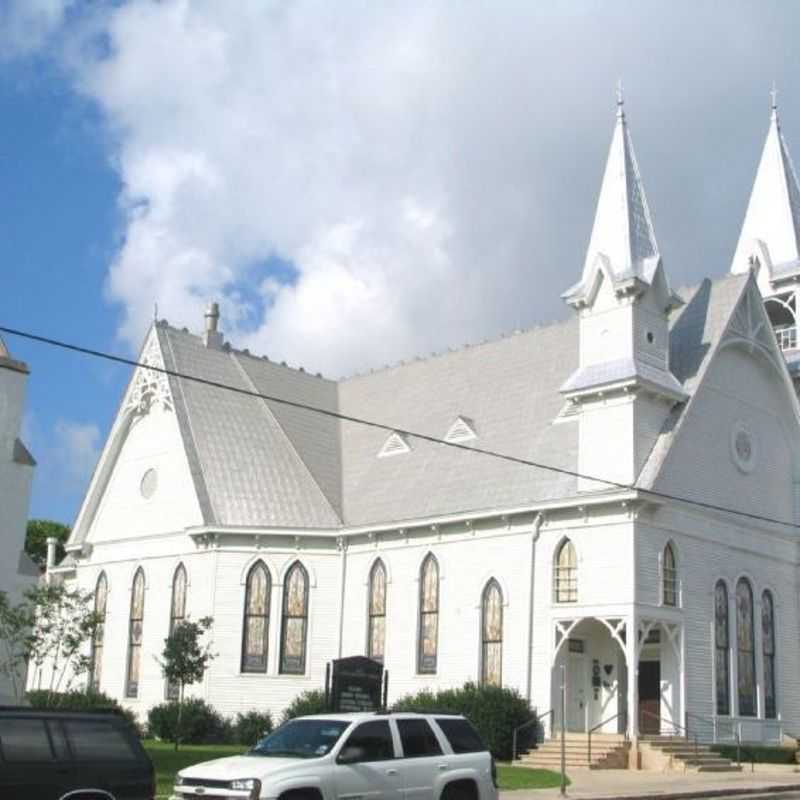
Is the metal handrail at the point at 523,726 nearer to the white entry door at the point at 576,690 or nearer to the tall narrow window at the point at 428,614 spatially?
the white entry door at the point at 576,690

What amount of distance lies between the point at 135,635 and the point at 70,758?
30701mm

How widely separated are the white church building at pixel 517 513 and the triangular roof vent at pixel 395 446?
0.16 metres

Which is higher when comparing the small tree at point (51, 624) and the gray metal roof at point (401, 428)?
the gray metal roof at point (401, 428)

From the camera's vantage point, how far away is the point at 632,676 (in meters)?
33.2

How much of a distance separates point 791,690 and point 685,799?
1655 cm

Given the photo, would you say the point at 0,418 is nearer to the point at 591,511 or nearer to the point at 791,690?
the point at 591,511

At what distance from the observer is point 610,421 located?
36.3 metres

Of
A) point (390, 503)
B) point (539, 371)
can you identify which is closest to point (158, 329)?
point (390, 503)

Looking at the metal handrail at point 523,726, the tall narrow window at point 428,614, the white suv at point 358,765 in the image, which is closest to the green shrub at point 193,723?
the tall narrow window at point 428,614

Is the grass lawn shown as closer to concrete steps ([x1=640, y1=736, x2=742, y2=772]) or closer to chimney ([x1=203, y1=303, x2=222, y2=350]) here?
concrete steps ([x1=640, y1=736, x2=742, y2=772])

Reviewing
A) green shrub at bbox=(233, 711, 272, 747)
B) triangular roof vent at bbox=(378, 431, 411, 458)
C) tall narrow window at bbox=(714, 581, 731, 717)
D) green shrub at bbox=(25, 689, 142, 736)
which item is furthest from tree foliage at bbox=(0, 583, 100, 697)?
tall narrow window at bbox=(714, 581, 731, 717)

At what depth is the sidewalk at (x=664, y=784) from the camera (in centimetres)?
2427

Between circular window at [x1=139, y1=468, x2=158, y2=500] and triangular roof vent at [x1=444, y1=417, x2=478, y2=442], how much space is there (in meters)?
10.7

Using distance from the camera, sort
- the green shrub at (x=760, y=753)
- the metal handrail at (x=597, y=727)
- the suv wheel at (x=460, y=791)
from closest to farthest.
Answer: the suv wheel at (x=460, y=791)
the metal handrail at (x=597, y=727)
the green shrub at (x=760, y=753)
